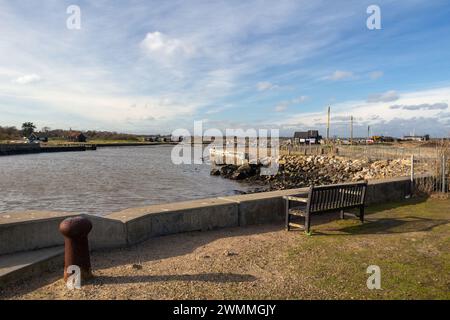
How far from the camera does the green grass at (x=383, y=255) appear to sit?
466 centimetres

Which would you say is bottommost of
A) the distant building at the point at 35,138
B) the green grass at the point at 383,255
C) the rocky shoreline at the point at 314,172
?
the rocky shoreline at the point at 314,172

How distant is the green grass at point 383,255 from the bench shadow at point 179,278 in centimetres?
84

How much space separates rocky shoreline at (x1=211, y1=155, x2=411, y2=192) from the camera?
2652 centimetres

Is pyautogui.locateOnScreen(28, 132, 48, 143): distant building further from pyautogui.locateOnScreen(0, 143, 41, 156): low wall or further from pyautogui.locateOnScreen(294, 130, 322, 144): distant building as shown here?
pyautogui.locateOnScreen(294, 130, 322, 144): distant building

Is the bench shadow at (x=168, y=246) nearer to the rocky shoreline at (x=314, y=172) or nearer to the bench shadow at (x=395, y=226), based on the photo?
the bench shadow at (x=395, y=226)

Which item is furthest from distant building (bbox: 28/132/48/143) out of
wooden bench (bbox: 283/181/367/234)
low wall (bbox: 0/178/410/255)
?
wooden bench (bbox: 283/181/367/234)

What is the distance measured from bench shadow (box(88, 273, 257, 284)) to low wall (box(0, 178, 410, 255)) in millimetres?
1323

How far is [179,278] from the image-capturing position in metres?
4.95

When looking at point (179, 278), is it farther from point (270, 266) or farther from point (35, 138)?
point (35, 138)

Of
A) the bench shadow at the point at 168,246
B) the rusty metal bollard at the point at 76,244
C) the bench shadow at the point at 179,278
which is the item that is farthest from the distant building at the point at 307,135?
the rusty metal bollard at the point at 76,244

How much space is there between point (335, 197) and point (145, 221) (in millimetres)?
3750
